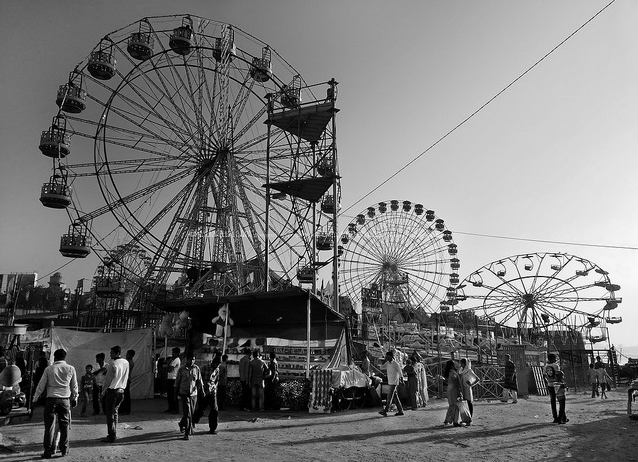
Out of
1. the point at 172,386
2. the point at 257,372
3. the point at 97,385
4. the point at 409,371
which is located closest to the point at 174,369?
the point at 172,386

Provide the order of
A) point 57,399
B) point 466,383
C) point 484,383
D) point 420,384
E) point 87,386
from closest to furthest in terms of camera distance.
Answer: point 57,399
point 466,383
point 87,386
point 420,384
point 484,383

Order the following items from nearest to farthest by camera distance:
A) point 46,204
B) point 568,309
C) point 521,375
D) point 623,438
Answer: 1. point 623,438
2. point 521,375
3. point 46,204
4. point 568,309

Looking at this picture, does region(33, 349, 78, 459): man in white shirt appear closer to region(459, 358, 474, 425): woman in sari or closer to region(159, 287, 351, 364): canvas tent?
region(459, 358, 474, 425): woman in sari

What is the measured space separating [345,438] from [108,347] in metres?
9.08

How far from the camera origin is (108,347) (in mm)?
A: 14430

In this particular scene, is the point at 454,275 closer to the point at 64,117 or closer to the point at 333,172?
the point at 333,172

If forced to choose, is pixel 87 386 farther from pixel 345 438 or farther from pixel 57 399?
pixel 345 438

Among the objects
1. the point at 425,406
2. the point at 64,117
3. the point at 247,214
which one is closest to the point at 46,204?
the point at 64,117

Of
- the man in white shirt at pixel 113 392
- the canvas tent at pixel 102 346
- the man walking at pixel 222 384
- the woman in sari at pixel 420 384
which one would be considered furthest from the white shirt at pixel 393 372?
the canvas tent at pixel 102 346

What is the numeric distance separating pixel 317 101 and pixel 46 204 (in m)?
13.0

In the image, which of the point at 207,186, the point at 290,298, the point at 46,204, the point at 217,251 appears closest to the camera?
the point at 290,298

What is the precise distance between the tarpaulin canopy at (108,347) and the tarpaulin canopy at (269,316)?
4.64 ft

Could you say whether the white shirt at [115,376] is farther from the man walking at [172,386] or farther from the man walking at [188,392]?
the man walking at [172,386]

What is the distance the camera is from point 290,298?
14273mm
